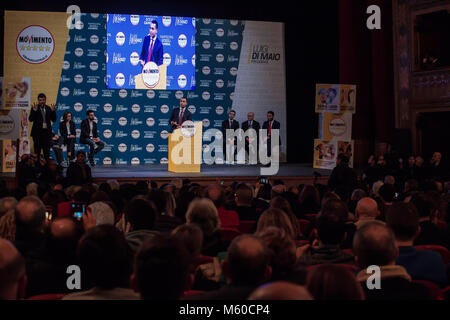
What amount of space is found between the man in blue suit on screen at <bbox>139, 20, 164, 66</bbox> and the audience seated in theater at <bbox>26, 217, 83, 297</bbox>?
10326 millimetres

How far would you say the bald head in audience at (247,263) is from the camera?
1.71 metres

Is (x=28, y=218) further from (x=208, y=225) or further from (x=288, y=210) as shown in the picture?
(x=288, y=210)

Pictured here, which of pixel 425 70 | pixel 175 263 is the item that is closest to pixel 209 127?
pixel 425 70

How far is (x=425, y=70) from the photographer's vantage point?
1122 cm

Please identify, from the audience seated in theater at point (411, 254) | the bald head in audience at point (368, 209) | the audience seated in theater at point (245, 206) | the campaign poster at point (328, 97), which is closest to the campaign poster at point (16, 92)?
the campaign poster at point (328, 97)

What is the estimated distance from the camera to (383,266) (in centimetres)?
206

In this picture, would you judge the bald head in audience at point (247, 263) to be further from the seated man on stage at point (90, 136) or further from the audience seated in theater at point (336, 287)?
the seated man on stage at point (90, 136)

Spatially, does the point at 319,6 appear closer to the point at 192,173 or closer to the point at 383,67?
the point at 383,67

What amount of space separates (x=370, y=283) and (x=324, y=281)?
0.75m

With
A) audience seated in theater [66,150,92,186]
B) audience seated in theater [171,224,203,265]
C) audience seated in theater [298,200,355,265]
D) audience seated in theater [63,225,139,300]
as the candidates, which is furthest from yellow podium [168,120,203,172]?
audience seated in theater [63,225,139,300]

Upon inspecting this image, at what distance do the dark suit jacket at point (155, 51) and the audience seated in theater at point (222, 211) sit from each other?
8.37 m

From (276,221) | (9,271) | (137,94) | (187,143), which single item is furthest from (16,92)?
(9,271)

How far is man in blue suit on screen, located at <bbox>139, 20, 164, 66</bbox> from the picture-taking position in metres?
12.2

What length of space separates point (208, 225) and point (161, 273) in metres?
1.51
